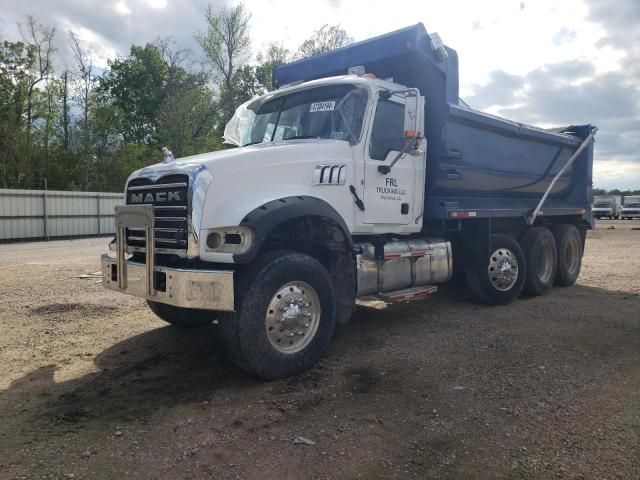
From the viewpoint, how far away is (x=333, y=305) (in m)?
4.78

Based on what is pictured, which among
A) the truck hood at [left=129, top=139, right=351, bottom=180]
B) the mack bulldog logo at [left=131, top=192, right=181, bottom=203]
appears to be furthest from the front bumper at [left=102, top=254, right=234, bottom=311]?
the truck hood at [left=129, top=139, right=351, bottom=180]

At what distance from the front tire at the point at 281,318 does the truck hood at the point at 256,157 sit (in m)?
0.85

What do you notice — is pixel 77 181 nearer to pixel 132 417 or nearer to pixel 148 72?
pixel 148 72

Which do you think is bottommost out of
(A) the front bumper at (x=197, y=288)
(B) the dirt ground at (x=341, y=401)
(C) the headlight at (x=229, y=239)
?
(B) the dirt ground at (x=341, y=401)

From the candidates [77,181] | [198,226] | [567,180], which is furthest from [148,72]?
→ [198,226]

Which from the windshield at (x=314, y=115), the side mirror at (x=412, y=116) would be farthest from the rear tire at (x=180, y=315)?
the side mirror at (x=412, y=116)

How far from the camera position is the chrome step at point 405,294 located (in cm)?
572

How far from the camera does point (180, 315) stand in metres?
5.83

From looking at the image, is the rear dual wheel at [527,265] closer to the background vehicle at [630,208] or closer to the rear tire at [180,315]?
the rear tire at [180,315]

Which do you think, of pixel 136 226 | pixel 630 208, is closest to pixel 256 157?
pixel 136 226

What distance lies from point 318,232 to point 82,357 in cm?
267

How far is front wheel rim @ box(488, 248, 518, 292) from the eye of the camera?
24.3 ft

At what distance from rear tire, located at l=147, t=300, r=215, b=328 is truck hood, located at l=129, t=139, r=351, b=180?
5.37 feet

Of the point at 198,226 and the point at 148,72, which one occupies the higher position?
the point at 148,72
